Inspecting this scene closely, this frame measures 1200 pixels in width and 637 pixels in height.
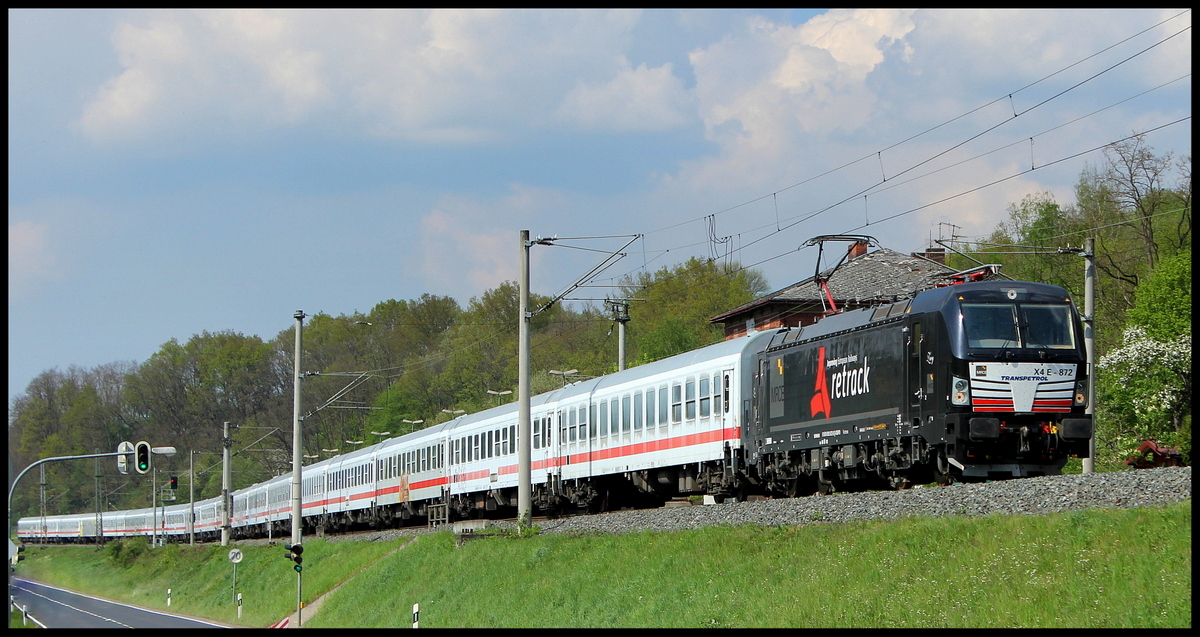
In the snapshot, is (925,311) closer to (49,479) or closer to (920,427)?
(920,427)

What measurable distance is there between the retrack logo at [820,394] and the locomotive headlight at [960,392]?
4175mm

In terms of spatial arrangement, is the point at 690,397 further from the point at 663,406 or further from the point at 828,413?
the point at 828,413

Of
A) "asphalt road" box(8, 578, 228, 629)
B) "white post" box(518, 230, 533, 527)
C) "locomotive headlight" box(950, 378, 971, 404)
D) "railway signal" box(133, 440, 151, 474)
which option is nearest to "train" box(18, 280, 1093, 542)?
"locomotive headlight" box(950, 378, 971, 404)

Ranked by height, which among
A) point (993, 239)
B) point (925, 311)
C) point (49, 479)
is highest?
point (993, 239)

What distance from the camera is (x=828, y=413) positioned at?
Answer: 25141mm

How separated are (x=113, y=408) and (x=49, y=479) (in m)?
24.5

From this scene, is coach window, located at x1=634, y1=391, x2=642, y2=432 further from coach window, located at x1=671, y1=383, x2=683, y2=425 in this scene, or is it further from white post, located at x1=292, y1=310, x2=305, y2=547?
white post, located at x1=292, y1=310, x2=305, y2=547

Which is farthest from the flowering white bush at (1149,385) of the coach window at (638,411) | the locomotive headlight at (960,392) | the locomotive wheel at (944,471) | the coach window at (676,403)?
the locomotive headlight at (960,392)

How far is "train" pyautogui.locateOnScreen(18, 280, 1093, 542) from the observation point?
21547mm

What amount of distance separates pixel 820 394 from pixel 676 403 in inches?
242

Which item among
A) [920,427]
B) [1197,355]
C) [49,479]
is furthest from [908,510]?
[49,479]

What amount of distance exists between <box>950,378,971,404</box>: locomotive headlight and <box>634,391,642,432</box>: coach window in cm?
1263

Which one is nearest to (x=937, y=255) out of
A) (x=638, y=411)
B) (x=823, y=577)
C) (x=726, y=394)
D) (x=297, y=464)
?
(x=297, y=464)

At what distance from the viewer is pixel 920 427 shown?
22.1 meters
